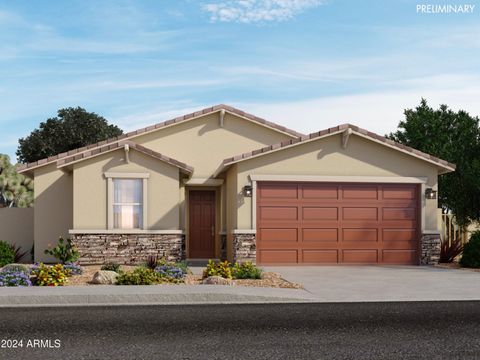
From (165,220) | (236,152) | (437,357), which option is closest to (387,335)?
(437,357)

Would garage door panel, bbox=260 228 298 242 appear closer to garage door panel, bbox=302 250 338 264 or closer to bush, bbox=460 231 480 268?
garage door panel, bbox=302 250 338 264

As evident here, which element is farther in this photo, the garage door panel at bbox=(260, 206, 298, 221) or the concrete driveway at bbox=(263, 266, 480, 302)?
the garage door panel at bbox=(260, 206, 298, 221)

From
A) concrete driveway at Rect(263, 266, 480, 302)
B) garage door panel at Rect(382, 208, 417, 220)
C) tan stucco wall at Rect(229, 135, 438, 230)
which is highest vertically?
tan stucco wall at Rect(229, 135, 438, 230)

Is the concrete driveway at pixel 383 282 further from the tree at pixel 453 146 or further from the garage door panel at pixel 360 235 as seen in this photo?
the tree at pixel 453 146

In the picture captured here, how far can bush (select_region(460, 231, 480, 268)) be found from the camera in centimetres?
2073

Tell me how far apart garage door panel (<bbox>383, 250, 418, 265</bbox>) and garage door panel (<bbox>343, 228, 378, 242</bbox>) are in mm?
642

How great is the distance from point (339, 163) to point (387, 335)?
1255 cm

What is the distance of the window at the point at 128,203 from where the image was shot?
71.1 feet

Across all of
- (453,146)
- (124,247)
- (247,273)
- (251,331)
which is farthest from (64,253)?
(453,146)

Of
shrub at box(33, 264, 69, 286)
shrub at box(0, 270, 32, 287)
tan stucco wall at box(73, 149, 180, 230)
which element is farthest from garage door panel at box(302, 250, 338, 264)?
shrub at box(0, 270, 32, 287)

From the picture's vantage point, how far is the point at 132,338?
30.6 feet

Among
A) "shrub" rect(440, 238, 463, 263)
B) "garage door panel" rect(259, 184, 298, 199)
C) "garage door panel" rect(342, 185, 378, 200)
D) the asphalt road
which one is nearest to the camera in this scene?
the asphalt road

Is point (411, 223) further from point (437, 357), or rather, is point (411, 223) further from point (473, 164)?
point (437, 357)

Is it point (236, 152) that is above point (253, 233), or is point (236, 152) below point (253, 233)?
above
